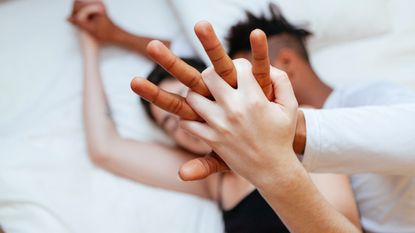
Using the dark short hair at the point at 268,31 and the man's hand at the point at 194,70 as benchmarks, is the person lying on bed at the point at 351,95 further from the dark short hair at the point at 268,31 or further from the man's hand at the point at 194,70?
the man's hand at the point at 194,70

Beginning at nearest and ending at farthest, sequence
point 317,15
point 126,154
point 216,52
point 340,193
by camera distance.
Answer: point 216,52 → point 340,193 → point 126,154 → point 317,15

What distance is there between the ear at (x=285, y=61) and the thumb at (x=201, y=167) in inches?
20.9

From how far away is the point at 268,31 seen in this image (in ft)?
4.15

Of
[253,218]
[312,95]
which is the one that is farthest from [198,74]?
[312,95]

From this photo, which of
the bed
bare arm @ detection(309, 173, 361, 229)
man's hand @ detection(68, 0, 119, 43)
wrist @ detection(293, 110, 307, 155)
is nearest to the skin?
wrist @ detection(293, 110, 307, 155)

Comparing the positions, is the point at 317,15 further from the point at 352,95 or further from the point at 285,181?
the point at 285,181

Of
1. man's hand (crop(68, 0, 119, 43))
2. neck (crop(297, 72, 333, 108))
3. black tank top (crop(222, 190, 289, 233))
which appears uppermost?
man's hand (crop(68, 0, 119, 43))

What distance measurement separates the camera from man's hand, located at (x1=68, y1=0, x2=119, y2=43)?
1.37 metres

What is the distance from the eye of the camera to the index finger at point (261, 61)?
587 mm

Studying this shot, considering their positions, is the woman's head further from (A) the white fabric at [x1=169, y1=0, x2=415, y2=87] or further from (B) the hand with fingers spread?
(B) the hand with fingers spread

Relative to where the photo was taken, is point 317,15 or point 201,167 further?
point 317,15

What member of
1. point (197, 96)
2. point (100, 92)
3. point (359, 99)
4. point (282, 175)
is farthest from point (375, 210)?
point (100, 92)

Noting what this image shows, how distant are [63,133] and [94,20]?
1.21ft

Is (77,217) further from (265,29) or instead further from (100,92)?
(265,29)
